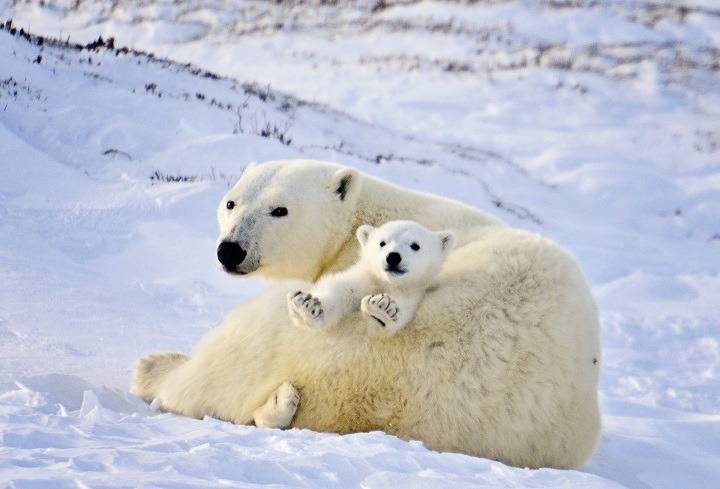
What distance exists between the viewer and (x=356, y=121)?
19.7 m

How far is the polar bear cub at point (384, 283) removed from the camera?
3965mm

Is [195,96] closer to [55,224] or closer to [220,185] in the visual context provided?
[220,185]

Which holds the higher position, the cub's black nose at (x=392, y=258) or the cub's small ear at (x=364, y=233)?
the cub's small ear at (x=364, y=233)

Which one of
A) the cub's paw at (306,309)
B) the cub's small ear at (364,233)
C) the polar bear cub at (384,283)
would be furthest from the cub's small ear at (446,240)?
the cub's paw at (306,309)

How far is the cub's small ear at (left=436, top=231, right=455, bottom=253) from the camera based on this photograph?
4.50 meters

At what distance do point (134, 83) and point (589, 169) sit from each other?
927 centimetres

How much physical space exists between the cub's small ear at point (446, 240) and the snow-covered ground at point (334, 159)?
3.99 feet

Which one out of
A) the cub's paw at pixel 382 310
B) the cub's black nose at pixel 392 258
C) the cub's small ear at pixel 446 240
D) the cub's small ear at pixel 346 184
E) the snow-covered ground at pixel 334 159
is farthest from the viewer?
the cub's small ear at pixel 346 184

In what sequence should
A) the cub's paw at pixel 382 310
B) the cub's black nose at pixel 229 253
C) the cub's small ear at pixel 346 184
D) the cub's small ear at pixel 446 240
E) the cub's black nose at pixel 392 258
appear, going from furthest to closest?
the cub's small ear at pixel 346 184 → the cub's black nose at pixel 229 253 → the cub's small ear at pixel 446 240 → the cub's black nose at pixel 392 258 → the cub's paw at pixel 382 310

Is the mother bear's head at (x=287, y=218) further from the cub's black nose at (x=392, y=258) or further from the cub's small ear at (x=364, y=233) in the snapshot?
the cub's black nose at (x=392, y=258)

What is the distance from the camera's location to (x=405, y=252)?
4223mm

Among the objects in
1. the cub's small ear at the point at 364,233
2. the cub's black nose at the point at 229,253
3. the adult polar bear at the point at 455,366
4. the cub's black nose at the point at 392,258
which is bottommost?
the adult polar bear at the point at 455,366

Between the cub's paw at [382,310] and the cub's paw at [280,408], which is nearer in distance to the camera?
the cub's paw at [382,310]

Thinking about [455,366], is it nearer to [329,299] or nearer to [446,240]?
[329,299]
